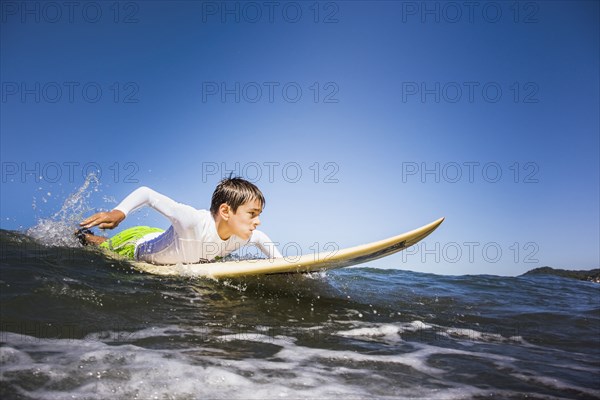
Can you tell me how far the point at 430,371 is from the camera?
8.21 feet

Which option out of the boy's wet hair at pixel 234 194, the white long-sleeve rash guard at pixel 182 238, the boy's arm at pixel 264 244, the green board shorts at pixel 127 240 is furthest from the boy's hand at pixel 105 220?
the boy's arm at pixel 264 244

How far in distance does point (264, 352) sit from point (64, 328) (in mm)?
1417

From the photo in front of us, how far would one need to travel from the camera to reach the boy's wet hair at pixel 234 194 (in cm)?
521

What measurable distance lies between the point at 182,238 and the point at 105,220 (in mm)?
1029

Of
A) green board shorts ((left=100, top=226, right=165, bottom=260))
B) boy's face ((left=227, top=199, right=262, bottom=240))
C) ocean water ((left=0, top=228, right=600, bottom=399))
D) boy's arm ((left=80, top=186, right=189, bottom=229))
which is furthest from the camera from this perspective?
green board shorts ((left=100, top=226, right=165, bottom=260))

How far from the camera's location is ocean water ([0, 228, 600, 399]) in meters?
2.12

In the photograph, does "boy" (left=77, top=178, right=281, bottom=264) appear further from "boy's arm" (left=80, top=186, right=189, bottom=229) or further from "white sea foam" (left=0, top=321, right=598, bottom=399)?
"white sea foam" (left=0, top=321, right=598, bottom=399)

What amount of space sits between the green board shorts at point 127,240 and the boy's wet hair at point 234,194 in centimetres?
179

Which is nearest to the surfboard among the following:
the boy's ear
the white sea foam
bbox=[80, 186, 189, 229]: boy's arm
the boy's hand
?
the boy's ear

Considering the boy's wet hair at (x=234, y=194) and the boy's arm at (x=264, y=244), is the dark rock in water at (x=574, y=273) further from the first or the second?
the boy's wet hair at (x=234, y=194)

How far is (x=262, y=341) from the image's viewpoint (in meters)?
2.88

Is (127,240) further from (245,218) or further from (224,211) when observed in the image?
(245,218)

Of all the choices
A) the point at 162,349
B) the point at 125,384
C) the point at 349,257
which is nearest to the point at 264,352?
the point at 162,349

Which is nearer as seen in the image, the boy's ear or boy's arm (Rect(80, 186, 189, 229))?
boy's arm (Rect(80, 186, 189, 229))
